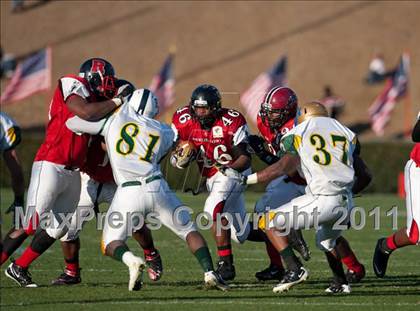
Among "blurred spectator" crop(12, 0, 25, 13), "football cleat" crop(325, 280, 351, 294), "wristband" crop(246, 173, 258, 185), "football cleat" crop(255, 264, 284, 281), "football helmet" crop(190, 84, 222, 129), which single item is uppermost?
"blurred spectator" crop(12, 0, 25, 13)

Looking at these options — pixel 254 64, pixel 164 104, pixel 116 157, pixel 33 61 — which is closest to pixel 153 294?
pixel 116 157

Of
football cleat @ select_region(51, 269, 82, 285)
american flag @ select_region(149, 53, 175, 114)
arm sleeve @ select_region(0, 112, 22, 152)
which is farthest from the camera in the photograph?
american flag @ select_region(149, 53, 175, 114)

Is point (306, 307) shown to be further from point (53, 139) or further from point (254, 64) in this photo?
point (254, 64)

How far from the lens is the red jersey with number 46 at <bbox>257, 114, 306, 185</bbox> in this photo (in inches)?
361

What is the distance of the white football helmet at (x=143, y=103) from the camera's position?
822 cm

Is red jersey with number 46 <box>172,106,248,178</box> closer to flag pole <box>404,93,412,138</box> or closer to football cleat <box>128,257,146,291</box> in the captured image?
football cleat <box>128,257,146,291</box>

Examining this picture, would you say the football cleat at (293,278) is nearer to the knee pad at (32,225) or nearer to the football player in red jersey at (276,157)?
the football player in red jersey at (276,157)

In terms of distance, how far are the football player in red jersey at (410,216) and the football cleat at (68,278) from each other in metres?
2.66

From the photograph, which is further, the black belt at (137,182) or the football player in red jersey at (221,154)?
the football player in red jersey at (221,154)

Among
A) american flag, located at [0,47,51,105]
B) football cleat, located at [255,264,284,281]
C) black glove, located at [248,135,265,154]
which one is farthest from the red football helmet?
american flag, located at [0,47,51,105]

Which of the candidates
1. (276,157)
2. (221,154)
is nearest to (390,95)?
(221,154)

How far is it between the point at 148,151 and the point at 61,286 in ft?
5.46

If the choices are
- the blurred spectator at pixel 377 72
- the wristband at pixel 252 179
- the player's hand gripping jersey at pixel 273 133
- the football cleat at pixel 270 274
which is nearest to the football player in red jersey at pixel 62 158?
the wristband at pixel 252 179

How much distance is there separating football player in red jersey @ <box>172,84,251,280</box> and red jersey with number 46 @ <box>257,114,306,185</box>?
202mm
